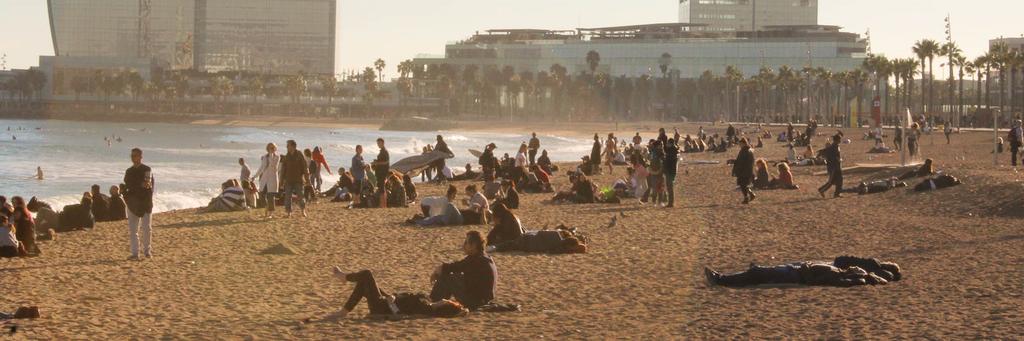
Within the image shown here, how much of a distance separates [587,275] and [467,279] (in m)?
3.01

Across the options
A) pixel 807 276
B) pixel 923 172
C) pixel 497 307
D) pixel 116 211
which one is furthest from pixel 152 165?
pixel 497 307

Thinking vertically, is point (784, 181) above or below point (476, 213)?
above

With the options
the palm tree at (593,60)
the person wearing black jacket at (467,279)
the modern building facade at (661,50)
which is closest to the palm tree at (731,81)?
the modern building facade at (661,50)

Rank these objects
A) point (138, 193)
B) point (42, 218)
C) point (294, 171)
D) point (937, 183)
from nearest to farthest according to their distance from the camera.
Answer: point (138, 193) → point (42, 218) → point (294, 171) → point (937, 183)

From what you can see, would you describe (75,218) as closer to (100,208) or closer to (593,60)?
(100,208)

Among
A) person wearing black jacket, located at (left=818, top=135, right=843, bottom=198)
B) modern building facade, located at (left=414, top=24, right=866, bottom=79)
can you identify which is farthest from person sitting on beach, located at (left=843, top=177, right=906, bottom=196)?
modern building facade, located at (left=414, top=24, right=866, bottom=79)

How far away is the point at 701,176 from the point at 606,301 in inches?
908

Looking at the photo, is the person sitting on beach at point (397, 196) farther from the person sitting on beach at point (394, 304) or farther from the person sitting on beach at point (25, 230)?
the person sitting on beach at point (394, 304)

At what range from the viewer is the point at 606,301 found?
1278cm

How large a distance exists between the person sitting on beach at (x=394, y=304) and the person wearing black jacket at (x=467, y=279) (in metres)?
0.13

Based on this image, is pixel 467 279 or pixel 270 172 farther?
pixel 270 172

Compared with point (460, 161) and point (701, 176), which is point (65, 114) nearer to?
point (460, 161)

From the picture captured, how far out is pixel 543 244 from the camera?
16516mm

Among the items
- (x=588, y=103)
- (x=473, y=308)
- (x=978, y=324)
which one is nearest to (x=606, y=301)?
(x=473, y=308)
